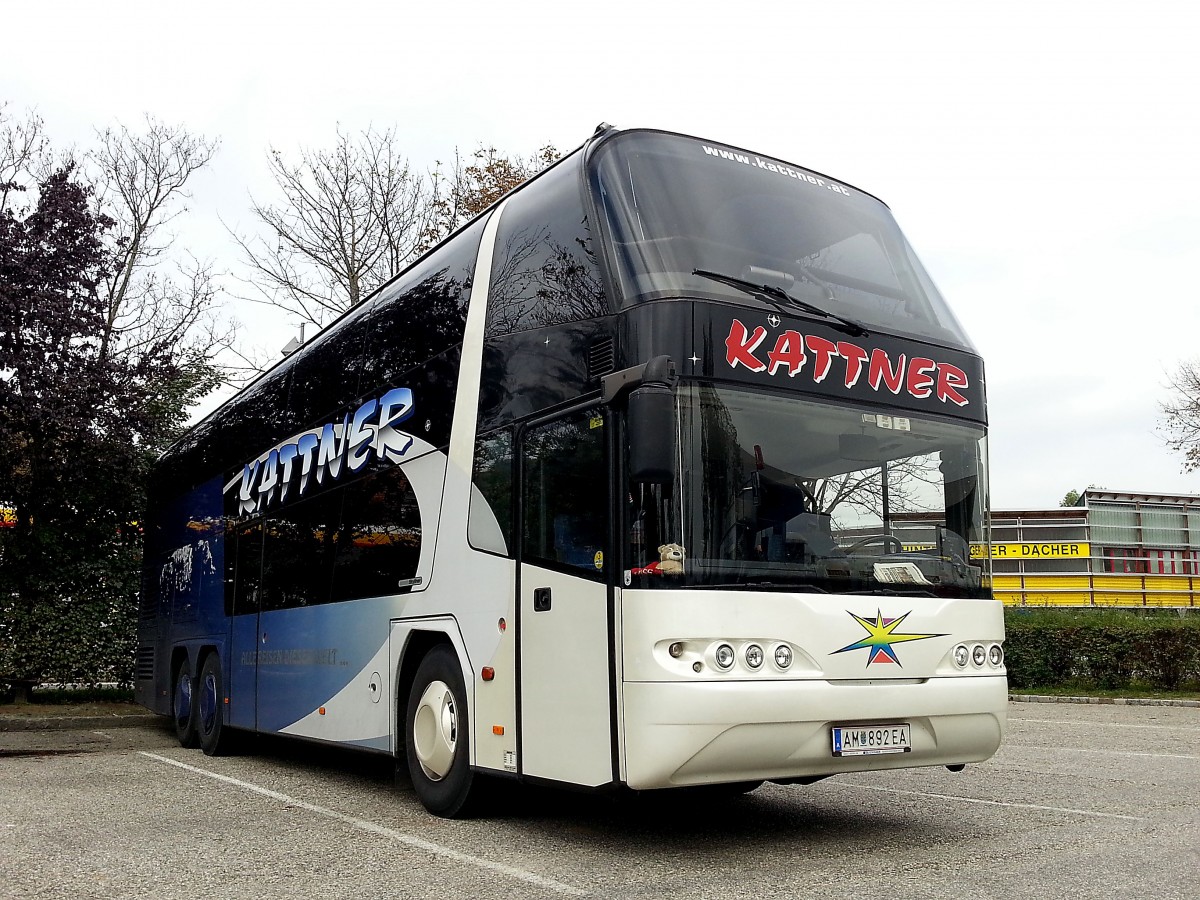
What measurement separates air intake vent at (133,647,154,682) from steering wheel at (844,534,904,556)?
11.6m

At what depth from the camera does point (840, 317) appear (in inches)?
260

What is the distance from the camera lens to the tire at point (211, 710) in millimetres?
12312

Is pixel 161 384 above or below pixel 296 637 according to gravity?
above

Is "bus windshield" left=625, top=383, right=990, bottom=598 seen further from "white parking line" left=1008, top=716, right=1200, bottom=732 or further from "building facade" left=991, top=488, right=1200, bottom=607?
"building facade" left=991, top=488, right=1200, bottom=607

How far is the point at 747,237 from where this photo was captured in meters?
6.74

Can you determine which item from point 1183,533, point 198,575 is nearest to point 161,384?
point 198,575

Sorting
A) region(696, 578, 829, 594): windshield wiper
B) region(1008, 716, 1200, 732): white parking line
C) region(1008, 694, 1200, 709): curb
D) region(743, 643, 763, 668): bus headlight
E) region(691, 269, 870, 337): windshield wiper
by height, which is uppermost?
region(691, 269, 870, 337): windshield wiper

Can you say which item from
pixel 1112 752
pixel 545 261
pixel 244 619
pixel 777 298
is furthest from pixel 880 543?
pixel 244 619

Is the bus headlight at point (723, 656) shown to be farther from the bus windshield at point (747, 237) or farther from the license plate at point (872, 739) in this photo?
the bus windshield at point (747, 237)

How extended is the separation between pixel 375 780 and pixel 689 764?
5288 mm

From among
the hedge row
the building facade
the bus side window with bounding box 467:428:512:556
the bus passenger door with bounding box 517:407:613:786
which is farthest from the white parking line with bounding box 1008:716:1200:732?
the building facade

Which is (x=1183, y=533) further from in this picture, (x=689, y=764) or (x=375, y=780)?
(x=689, y=764)

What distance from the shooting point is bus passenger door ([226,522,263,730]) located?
37.2 ft

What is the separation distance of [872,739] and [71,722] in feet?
41.4
